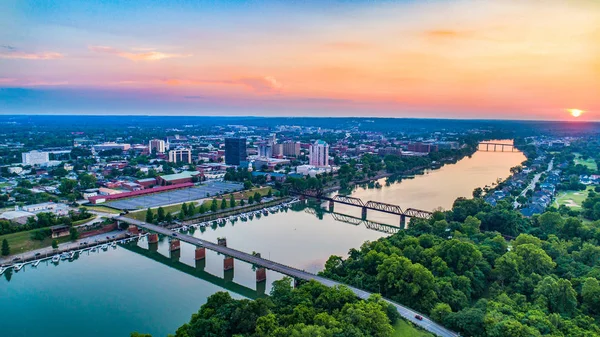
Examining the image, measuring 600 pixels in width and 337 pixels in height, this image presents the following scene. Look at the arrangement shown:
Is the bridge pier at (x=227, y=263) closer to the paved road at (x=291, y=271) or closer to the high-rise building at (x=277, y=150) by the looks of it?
the paved road at (x=291, y=271)

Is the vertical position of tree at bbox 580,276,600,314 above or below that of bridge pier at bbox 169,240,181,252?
above

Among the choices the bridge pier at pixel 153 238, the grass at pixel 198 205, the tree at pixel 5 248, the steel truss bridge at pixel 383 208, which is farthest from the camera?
the grass at pixel 198 205

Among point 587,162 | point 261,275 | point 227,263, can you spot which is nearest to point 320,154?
point 227,263

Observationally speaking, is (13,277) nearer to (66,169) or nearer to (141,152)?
(66,169)

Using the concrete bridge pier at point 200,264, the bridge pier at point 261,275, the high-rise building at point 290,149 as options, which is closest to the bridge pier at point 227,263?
the concrete bridge pier at point 200,264

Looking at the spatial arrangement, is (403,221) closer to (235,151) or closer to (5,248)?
(5,248)

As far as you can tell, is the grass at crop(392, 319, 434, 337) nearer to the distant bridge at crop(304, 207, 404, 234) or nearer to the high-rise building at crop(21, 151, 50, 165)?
the distant bridge at crop(304, 207, 404, 234)

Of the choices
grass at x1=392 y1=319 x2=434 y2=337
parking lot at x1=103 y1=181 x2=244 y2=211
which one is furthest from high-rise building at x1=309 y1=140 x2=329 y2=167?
grass at x1=392 y1=319 x2=434 y2=337
